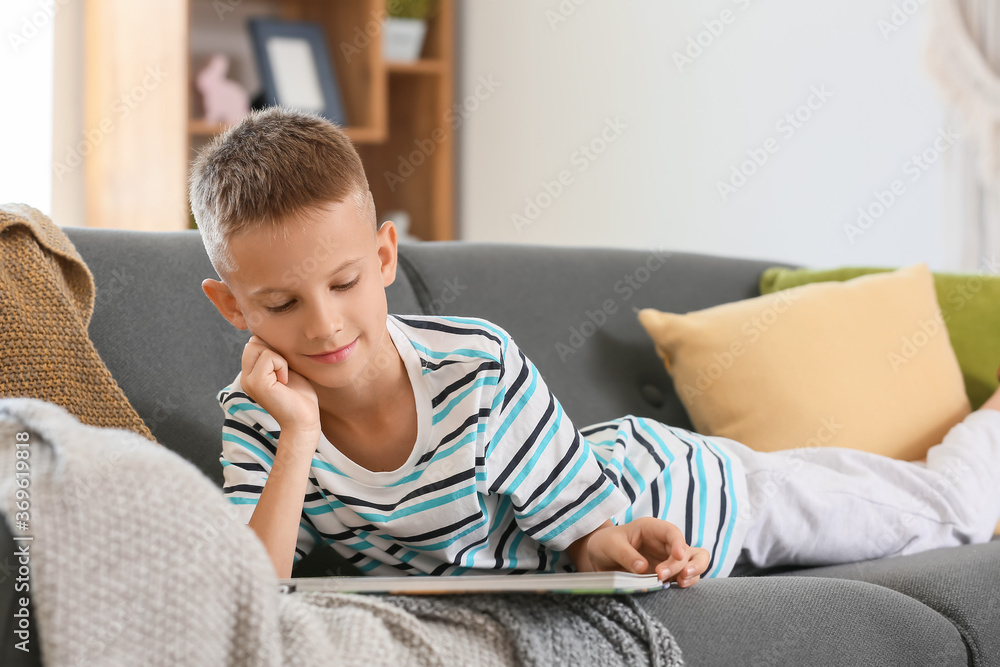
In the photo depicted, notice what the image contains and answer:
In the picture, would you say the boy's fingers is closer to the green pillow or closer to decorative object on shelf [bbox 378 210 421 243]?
the green pillow

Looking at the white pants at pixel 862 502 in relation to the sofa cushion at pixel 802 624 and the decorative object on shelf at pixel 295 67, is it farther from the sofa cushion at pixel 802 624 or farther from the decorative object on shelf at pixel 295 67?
the decorative object on shelf at pixel 295 67

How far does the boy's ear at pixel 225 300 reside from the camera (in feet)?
3.25

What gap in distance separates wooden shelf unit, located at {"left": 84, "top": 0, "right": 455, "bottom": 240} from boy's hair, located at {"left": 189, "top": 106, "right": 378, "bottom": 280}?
1.69m

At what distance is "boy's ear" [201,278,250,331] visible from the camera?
0.99 m

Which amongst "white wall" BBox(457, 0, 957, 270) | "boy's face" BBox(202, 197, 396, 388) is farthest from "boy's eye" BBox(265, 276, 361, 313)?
"white wall" BBox(457, 0, 957, 270)

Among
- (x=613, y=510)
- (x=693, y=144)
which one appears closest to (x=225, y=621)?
(x=613, y=510)

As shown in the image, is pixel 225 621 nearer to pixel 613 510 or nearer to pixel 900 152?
pixel 613 510

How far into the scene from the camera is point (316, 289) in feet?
2.90

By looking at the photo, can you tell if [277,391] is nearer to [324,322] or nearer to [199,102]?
[324,322]

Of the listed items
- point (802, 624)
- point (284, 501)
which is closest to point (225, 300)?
point (284, 501)

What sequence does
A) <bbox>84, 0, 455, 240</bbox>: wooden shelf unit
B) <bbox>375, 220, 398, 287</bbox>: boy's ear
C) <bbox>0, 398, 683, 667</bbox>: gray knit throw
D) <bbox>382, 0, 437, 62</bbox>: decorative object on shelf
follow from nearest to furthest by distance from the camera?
1. <bbox>0, 398, 683, 667</bbox>: gray knit throw
2. <bbox>375, 220, 398, 287</bbox>: boy's ear
3. <bbox>84, 0, 455, 240</bbox>: wooden shelf unit
4. <bbox>382, 0, 437, 62</bbox>: decorative object on shelf

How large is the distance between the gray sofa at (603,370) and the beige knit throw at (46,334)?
97 mm

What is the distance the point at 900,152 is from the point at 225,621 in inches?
87.3

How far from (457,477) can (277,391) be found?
0.69ft
